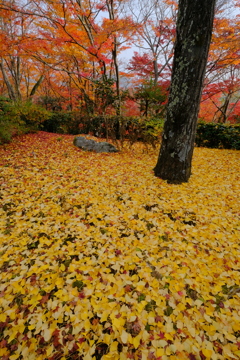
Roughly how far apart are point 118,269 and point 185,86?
11.7ft

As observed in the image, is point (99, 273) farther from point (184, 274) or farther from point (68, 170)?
point (68, 170)

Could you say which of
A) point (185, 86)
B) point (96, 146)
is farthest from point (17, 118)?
point (185, 86)

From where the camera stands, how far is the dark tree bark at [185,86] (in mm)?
3117

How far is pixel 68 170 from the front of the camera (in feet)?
15.6

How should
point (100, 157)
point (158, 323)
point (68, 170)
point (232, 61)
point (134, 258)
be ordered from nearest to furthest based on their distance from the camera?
point (158, 323), point (134, 258), point (68, 170), point (100, 157), point (232, 61)

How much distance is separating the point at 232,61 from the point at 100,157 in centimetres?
836

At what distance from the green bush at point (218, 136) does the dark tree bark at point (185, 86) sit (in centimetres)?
455

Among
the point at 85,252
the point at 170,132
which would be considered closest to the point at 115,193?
the point at 85,252

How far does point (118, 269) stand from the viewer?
6.89 ft

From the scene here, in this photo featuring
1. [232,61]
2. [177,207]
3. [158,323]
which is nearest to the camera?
[158,323]

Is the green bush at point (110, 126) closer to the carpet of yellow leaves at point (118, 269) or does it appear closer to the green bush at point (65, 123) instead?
the green bush at point (65, 123)

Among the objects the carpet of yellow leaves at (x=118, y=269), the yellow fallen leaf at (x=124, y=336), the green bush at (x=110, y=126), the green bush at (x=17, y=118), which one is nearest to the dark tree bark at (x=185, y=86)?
the carpet of yellow leaves at (x=118, y=269)

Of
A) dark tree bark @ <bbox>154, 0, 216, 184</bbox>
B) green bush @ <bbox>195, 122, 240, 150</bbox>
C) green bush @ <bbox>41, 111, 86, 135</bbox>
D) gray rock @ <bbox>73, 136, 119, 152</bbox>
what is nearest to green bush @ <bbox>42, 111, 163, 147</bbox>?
green bush @ <bbox>41, 111, 86, 135</bbox>

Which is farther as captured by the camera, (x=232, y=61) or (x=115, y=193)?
(x=232, y=61)
